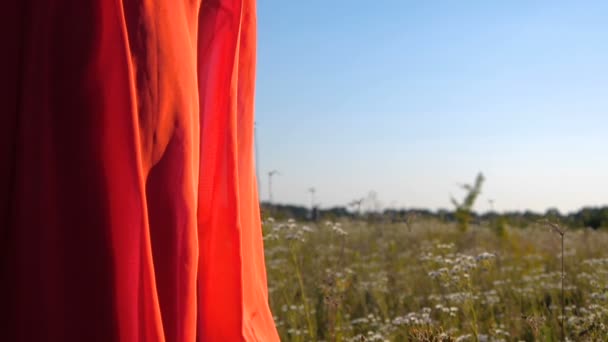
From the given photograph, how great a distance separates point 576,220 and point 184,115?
9.59 meters

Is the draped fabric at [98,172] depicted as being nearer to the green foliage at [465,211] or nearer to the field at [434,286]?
the field at [434,286]

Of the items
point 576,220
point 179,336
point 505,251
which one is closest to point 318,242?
point 505,251

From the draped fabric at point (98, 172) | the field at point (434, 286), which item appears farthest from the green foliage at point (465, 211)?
the draped fabric at point (98, 172)

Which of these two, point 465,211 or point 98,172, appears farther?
point 465,211

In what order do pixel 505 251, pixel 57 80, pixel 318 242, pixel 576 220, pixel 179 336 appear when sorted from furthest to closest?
pixel 576 220, pixel 318 242, pixel 505 251, pixel 179 336, pixel 57 80

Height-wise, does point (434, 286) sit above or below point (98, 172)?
below

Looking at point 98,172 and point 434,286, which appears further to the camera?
point 434,286

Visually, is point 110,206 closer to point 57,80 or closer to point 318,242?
point 57,80

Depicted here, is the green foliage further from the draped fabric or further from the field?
the draped fabric

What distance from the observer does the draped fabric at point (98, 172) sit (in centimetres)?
148

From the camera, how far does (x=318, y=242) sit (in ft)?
23.4

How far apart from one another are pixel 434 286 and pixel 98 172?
3.40 m

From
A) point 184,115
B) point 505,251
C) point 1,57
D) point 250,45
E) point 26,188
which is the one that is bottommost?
point 505,251

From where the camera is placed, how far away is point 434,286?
4.61 m
